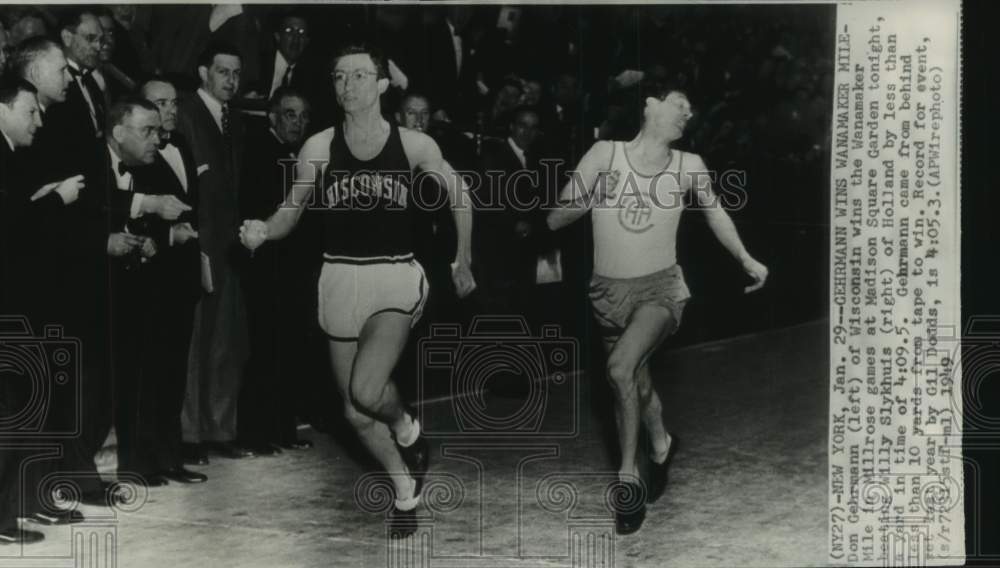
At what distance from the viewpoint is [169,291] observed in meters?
7.80

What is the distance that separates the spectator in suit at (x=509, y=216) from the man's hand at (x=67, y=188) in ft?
6.34

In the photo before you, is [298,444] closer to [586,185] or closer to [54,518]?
[54,518]

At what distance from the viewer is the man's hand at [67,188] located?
298 inches

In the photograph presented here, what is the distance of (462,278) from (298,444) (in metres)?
1.19

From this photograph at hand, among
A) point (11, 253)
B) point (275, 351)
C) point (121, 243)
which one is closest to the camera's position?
point (11, 253)

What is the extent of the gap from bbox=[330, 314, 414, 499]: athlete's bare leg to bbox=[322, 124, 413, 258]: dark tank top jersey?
1.19 ft

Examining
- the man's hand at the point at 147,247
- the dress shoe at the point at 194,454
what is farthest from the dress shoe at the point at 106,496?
the man's hand at the point at 147,247

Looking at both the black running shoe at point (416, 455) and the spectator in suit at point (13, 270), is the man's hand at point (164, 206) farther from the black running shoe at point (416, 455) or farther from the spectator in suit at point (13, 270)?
the black running shoe at point (416, 455)

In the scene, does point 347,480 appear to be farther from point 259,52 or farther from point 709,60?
point 709,60

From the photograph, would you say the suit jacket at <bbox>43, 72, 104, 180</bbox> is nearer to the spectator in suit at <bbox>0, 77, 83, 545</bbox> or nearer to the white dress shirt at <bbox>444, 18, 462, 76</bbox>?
the spectator in suit at <bbox>0, 77, 83, 545</bbox>

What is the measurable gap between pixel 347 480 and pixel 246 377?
28.9 inches

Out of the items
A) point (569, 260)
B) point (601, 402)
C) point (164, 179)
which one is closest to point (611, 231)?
point (569, 260)

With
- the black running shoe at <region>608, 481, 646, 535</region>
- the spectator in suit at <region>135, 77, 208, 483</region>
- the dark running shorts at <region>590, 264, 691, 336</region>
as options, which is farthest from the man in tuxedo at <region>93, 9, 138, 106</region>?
the black running shoe at <region>608, 481, 646, 535</region>

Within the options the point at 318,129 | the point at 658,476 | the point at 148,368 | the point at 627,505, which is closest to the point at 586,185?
the point at 318,129
